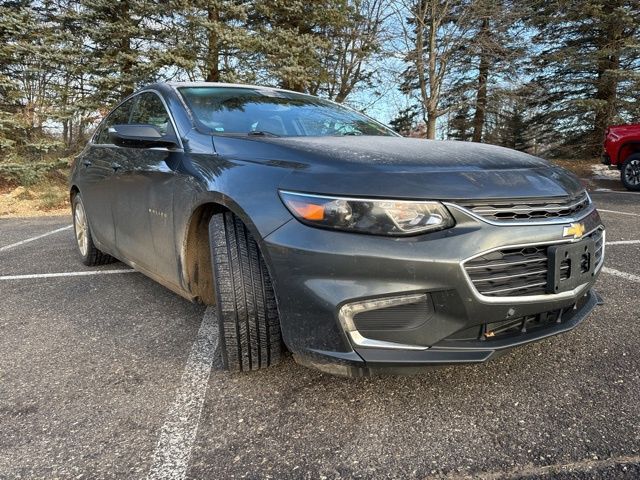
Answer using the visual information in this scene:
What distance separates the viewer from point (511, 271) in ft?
5.30

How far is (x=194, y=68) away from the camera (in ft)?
37.1

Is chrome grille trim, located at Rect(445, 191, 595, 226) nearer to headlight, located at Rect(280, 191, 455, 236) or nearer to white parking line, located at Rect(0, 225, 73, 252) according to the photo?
headlight, located at Rect(280, 191, 455, 236)

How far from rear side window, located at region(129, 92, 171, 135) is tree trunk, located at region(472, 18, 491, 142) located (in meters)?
13.5

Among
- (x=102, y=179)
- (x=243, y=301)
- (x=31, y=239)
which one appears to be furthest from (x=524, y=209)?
(x=31, y=239)

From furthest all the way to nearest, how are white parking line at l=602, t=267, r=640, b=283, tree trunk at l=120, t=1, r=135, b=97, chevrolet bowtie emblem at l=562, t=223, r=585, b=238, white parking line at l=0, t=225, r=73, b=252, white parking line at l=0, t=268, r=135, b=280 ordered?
tree trunk at l=120, t=1, r=135, b=97, white parking line at l=0, t=225, r=73, b=252, white parking line at l=0, t=268, r=135, b=280, white parking line at l=602, t=267, r=640, b=283, chevrolet bowtie emblem at l=562, t=223, r=585, b=238

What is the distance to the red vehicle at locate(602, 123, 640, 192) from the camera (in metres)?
8.92

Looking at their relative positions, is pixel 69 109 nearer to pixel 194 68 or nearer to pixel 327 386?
pixel 194 68

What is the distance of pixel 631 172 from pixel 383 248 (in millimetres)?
9884

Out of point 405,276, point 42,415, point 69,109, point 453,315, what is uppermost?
point 69,109

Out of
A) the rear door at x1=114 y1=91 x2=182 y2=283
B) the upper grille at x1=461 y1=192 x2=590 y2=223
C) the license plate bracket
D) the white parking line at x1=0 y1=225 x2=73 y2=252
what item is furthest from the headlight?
the white parking line at x1=0 y1=225 x2=73 y2=252

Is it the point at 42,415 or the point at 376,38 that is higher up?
the point at 376,38

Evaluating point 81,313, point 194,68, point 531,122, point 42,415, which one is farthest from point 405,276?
point 531,122

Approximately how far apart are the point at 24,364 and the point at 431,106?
13.7 m

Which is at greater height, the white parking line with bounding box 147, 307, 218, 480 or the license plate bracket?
the license plate bracket
